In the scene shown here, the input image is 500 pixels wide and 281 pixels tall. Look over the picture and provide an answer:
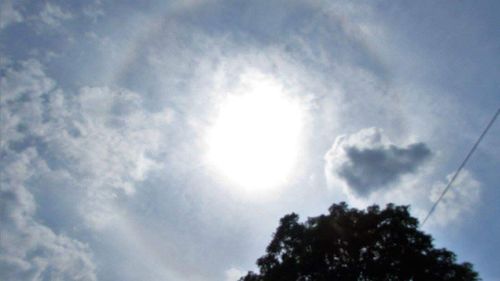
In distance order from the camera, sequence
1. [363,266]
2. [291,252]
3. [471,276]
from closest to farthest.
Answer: [471,276] < [363,266] < [291,252]

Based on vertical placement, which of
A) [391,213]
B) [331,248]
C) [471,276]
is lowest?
[471,276]

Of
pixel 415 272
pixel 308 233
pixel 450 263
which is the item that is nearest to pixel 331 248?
pixel 308 233

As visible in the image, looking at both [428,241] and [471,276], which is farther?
[428,241]

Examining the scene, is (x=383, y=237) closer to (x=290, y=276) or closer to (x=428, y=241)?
(x=428, y=241)

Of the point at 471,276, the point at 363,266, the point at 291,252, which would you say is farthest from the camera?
the point at 291,252

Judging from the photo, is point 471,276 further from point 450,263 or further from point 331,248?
point 331,248

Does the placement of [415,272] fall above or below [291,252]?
below
